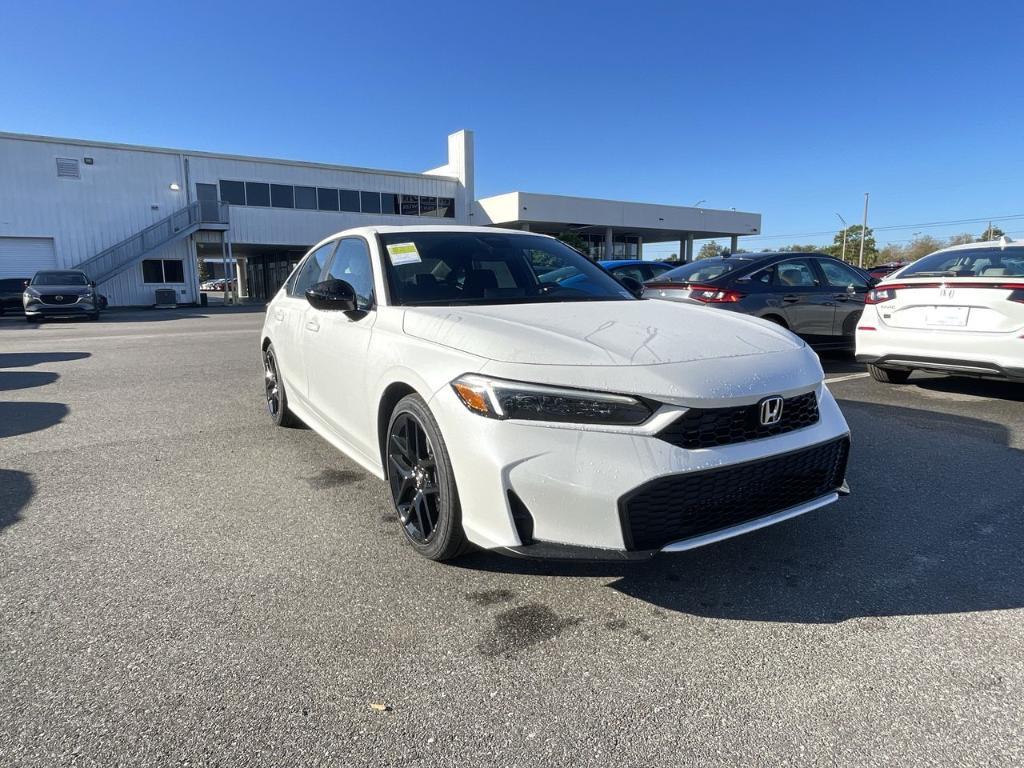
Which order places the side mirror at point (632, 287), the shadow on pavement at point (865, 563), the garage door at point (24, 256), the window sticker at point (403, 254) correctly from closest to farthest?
1. the shadow on pavement at point (865, 563)
2. the window sticker at point (403, 254)
3. the side mirror at point (632, 287)
4. the garage door at point (24, 256)

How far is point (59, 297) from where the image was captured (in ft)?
63.6

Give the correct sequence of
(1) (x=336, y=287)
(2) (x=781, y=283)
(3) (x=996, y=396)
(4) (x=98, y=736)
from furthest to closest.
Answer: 1. (2) (x=781, y=283)
2. (3) (x=996, y=396)
3. (1) (x=336, y=287)
4. (4) (x=98, y=736)

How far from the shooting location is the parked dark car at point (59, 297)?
1912 centimetres

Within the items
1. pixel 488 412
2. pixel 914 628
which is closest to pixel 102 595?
pixel 488 412

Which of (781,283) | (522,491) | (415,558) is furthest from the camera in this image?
(781,283)

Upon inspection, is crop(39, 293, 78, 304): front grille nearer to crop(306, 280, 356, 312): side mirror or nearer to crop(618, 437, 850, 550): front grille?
crop(306, 280, 356, 312): side mirror

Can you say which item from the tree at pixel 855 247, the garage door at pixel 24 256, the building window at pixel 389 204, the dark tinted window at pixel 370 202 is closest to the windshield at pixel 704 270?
the garage door at pixel 24 256

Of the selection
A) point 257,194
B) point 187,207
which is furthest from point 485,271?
point 257,194

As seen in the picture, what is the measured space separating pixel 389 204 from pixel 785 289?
3303 cm

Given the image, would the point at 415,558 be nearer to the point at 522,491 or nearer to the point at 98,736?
the point at 522,491

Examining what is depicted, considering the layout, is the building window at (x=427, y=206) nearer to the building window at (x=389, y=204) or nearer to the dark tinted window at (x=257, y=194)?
the building window at (x=389, y=204)

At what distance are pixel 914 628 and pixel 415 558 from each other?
2.05 metres

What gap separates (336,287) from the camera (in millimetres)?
3455

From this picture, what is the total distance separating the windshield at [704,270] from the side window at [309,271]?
4.49 m
